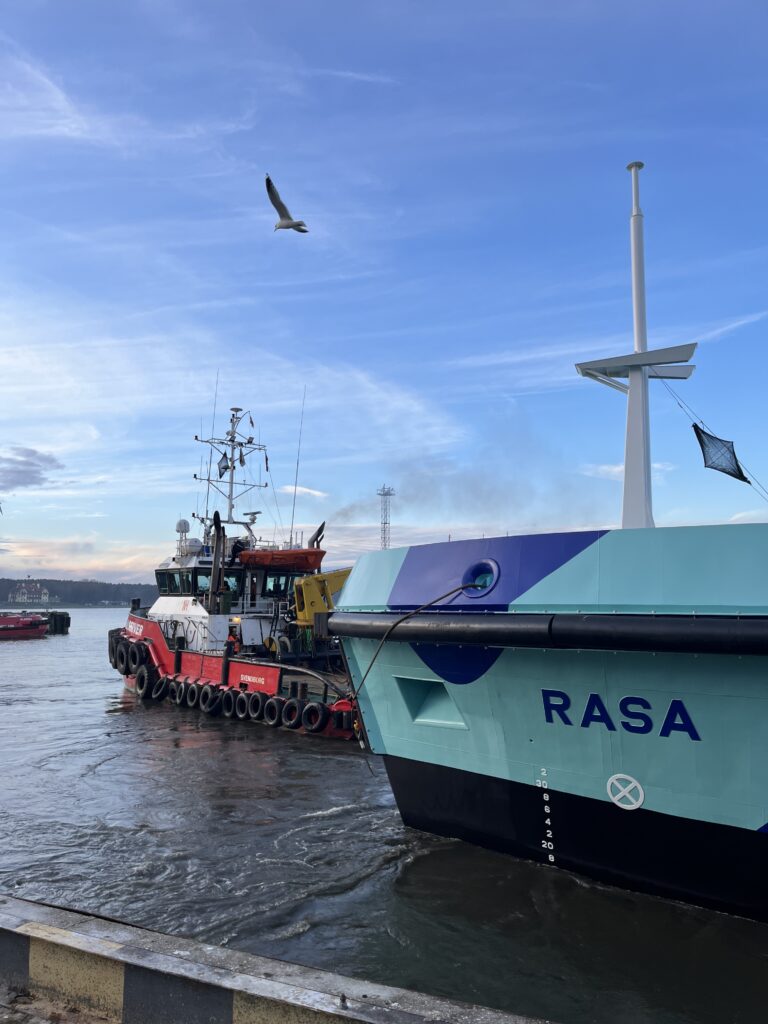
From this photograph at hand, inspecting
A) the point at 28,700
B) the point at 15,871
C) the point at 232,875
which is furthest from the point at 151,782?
the point at 28,700

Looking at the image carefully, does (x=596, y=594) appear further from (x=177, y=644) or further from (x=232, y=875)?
(x=177, y=644)

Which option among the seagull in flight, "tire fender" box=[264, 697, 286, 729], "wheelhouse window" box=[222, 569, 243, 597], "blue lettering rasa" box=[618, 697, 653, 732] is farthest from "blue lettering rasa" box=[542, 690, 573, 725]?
"wheelhouse window" box=[222, 569, 243, 597]

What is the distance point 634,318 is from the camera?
7.97 m

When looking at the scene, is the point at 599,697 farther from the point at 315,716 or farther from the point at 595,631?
the point at 315,716

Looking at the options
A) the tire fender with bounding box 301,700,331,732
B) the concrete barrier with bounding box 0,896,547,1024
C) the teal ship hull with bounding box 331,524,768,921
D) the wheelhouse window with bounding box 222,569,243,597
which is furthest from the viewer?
the wheelhouse window with bounding box 222,569,243,597

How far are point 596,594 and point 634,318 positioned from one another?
3548mm

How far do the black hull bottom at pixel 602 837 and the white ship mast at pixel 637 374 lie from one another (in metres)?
2.90

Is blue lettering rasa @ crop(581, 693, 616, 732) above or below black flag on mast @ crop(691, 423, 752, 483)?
below

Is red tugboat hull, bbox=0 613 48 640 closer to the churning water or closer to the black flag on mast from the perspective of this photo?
the churning water

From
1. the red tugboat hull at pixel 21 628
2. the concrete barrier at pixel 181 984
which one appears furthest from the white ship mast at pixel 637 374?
the red tugboat hull at pixel 21 628

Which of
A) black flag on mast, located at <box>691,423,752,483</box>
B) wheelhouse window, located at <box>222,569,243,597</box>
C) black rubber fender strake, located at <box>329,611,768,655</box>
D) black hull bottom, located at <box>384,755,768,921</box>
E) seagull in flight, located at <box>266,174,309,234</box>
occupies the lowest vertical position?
black hull bottom, located at <box>384,755,768,921</box>

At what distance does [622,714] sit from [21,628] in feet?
188

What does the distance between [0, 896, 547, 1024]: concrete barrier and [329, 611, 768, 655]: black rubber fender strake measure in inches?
112

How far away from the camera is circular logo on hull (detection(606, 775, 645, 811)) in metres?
5.79
